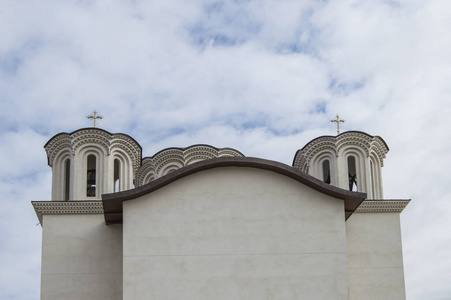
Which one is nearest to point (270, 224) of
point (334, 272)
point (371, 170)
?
point (334, 272)

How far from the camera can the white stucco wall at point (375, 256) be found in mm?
19344

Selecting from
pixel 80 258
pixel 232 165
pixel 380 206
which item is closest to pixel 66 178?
pixel 80 258

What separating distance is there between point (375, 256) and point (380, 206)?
4.55 ft

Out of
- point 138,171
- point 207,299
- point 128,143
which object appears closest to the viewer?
point 207,299

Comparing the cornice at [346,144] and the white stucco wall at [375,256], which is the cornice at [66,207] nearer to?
the cornice at [346,144]

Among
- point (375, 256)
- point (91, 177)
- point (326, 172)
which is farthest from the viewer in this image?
point (326, 172)

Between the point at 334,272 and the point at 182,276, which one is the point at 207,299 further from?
the point at 334,272

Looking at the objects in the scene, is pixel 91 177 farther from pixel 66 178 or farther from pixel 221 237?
pixel 221 237

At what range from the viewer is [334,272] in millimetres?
17375

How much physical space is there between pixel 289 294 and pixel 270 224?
1.70 metres

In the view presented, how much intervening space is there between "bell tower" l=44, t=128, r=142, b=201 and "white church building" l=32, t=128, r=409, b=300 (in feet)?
0.20

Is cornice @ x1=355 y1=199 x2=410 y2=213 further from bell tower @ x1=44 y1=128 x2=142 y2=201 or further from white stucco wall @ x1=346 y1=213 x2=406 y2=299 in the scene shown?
bell tower @ x1=44 y1=128 x2=142 y2=201

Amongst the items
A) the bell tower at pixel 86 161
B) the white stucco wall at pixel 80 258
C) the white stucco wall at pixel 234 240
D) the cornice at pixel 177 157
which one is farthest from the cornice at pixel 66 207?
the cornice at pixel 177 157

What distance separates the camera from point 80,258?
63.3 feet
